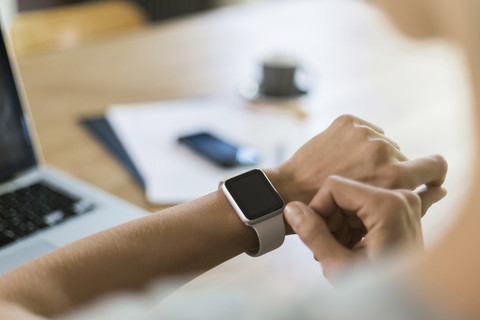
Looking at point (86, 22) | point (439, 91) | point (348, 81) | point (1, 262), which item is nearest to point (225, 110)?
point (348, 81)

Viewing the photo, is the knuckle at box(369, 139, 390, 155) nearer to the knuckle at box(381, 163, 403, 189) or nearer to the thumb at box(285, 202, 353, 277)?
the knuckle at box(381, 163, 403, 189)

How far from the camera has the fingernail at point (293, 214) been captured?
1.98 feet

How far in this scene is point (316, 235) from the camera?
0.57 m

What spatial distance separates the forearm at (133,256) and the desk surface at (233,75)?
182 millimetres

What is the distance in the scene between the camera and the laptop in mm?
697

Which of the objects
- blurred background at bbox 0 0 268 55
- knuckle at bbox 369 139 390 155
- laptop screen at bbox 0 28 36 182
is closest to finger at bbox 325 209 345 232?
knuckle at bbox 369 139 390 155

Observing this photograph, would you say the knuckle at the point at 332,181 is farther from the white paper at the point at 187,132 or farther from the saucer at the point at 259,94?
the saucer at the point at 259,94

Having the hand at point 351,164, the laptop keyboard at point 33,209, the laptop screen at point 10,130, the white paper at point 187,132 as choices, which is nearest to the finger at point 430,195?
the hand at point 351,164

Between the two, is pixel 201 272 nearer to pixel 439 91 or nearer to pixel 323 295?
pixel 323 295

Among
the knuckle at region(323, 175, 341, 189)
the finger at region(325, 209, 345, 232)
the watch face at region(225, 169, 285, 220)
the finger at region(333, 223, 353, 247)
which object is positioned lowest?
the finger at region(333, 223, 353, 247)

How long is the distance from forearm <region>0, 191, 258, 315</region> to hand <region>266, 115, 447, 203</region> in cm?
10

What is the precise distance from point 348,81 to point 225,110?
0.35 meters

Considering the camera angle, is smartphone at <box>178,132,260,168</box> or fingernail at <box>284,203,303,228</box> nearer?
fingernail at <box>284,203,303,228</box>

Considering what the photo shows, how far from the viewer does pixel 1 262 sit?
663 mm
